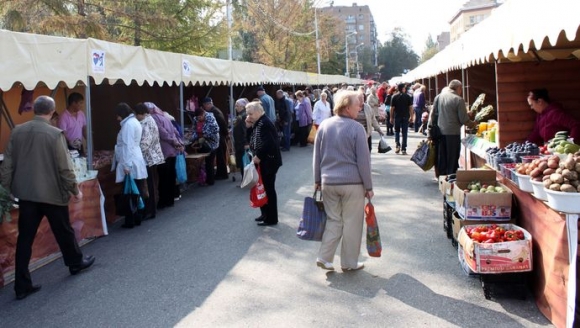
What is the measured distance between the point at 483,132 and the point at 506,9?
3309mm

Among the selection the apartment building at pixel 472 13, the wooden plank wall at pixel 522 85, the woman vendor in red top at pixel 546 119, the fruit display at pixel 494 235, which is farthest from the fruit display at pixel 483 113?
the apartment building at pixel 472 13

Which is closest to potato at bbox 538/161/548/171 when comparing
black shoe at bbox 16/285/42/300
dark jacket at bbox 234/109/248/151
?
black shoe at bbox 16/285/42/300

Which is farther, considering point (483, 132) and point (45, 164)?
point (483, 132)

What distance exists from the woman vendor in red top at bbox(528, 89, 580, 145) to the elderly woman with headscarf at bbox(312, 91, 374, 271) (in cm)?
260

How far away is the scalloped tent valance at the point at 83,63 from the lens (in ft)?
17.9

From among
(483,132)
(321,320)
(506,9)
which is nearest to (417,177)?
(483,132)

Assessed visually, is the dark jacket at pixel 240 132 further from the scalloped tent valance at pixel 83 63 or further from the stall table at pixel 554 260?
the stall table at pixel 554 260

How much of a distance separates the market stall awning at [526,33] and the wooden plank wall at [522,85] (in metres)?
0.22

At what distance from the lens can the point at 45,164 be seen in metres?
5.20

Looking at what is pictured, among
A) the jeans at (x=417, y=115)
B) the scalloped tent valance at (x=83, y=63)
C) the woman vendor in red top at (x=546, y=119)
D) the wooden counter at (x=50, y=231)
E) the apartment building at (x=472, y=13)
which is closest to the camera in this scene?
the scalloped tent valance at (x=83, y=63)

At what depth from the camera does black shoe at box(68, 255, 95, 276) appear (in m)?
5.73

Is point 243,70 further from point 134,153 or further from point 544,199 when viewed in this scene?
point 544,199

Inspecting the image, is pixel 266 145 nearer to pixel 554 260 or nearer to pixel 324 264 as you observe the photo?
pixel 324 264

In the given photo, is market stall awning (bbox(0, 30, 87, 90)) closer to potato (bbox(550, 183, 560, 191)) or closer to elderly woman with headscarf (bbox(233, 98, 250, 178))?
elderly woman with headscarf (bbox(233, 98, 250, 178))
